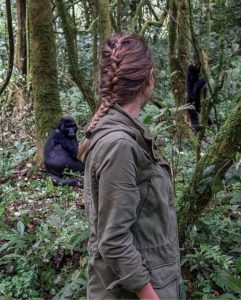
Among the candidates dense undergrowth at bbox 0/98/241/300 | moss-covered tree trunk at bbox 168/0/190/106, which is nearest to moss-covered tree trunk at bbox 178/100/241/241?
dense undergrowth at bbox 0/98/241/300

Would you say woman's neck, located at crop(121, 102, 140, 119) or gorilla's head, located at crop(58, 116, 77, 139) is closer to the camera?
woman's neck, located at crop(121, 102, 140, 119)

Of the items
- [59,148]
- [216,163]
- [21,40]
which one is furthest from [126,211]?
[21,40]

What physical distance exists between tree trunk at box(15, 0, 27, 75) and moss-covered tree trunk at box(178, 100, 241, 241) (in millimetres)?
7282

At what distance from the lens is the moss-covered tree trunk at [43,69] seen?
20.4 ft

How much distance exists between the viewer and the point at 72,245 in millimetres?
3602

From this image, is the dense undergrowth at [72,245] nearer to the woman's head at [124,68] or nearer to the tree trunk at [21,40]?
the woman's head at [124,68]

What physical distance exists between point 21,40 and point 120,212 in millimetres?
9037

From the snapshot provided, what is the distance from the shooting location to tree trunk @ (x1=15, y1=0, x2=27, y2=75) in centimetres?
988

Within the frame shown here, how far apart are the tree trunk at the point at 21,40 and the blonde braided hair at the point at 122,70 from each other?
26.8 ft

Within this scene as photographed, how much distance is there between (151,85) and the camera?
190 centimetres

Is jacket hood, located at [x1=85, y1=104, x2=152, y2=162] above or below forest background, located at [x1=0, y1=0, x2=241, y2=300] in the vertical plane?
above

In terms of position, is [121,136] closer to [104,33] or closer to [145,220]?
[145,220]

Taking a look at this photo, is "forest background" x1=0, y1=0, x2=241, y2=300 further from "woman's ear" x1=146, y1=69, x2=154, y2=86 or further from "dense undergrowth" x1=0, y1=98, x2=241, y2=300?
"woman's ear" x1=146, y1=69, x2=154, y2=86

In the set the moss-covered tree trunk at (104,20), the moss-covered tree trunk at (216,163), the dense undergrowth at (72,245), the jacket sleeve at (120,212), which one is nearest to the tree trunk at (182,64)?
the moss-covered tree trunk at (104,20)
